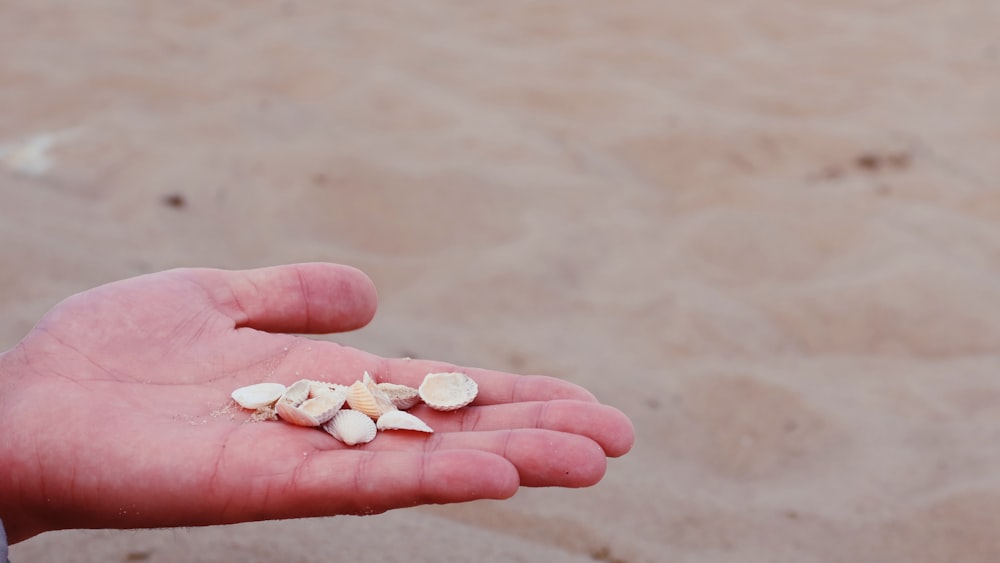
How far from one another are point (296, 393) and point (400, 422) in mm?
184

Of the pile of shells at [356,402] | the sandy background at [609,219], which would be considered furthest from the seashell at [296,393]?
the sandy background at [609,219]

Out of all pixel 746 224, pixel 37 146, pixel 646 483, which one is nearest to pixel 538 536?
pixel 646 483

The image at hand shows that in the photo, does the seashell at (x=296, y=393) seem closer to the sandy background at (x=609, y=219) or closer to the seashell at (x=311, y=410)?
the seashell at (x=311, y=410)

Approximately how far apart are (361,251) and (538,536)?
3.99 feet

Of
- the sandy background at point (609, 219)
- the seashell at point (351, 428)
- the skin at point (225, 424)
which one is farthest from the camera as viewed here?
the sandy background at point (609, 219)

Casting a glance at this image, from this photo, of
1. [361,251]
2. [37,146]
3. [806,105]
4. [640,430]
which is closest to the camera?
[640,430]

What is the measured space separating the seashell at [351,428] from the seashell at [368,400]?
0.11 ft

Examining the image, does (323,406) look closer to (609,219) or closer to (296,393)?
(296,393)

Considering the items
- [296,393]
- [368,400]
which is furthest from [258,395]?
[368,400]

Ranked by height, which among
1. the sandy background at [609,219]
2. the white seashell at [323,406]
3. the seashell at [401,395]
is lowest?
the sandy background at [609,219]

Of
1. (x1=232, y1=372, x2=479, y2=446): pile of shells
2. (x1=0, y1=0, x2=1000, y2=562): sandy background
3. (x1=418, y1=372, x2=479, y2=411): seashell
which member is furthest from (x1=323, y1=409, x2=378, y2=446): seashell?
(x1=0, y1=0, x2=1000, y2=562): sandy background

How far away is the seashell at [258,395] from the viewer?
4.61 ft

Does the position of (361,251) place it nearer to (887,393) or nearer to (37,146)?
(37,146)

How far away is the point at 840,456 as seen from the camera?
188 centimetres
